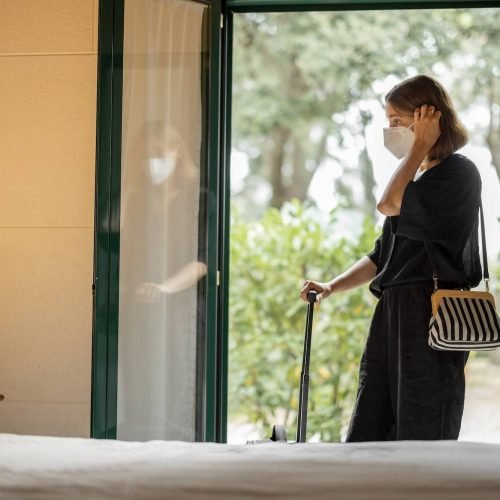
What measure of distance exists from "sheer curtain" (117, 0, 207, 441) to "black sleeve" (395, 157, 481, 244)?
114 centimetres

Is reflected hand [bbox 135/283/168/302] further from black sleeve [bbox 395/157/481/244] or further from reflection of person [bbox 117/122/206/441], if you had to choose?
black sleeve [bbox 395/157/481/244]

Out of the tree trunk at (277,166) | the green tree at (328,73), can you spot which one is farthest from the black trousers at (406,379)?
the tree trunk at (277,166)

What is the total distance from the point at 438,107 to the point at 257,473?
161cm

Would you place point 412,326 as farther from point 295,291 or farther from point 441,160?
Answer: point 295,291

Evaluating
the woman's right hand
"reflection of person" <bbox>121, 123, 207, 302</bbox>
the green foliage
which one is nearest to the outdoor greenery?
the green foliage

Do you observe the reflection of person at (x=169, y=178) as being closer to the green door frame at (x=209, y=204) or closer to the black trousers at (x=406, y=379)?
the green door frame at (x=209, y=204)

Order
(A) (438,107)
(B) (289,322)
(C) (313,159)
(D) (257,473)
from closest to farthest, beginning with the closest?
(D) (257,473)
(A) (438,107)
(B) (289,322)
(C) (313,159)

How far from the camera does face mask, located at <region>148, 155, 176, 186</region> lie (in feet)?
11.5

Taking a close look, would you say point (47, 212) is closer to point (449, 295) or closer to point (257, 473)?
point (449, 295)

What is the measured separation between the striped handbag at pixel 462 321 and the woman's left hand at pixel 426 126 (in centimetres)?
43

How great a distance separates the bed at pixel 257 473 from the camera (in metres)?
1.43

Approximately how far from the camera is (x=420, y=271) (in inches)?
104

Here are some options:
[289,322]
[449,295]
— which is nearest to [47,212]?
[449,295]

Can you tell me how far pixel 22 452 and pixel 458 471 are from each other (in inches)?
30.7
